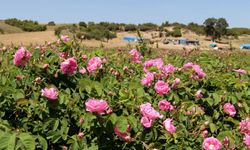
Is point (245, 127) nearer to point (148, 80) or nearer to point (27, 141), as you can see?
point (148, 80)

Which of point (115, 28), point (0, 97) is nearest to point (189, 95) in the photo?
point (0, 97)

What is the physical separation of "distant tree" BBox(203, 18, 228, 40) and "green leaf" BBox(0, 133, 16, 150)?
217 ft

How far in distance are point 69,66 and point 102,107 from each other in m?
0.60

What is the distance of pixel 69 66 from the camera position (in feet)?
10.7

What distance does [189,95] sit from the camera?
161 inches

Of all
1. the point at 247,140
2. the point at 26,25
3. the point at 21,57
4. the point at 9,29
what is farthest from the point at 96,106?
the point at 26,25

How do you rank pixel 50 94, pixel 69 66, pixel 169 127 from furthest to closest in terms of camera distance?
pixel 69 66, pixel 169 127, pixel 50 94

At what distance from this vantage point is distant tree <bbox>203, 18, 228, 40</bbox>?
67375 millimetres

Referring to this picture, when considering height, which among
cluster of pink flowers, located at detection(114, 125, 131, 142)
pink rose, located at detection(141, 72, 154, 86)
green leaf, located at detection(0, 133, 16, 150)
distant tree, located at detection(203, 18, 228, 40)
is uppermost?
pink rose, located at detection(141, 72, 154, 86)

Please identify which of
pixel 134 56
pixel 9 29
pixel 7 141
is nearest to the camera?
pixel 7 141

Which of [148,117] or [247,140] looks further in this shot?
[247,140]

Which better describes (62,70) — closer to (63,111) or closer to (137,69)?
(63,111)

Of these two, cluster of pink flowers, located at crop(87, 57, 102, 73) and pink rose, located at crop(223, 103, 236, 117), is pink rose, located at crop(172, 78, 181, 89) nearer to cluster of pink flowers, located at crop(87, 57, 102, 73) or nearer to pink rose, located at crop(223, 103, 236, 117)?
pink rose, located at crop(223, 103, 236, 117)

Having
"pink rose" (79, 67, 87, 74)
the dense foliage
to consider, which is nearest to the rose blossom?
"pink rose" (79, 67, 87, 74)
